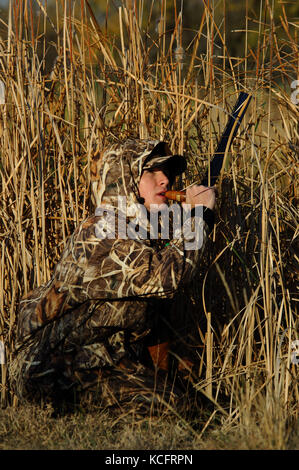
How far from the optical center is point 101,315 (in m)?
2.55

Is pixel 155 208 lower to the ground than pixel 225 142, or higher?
lower

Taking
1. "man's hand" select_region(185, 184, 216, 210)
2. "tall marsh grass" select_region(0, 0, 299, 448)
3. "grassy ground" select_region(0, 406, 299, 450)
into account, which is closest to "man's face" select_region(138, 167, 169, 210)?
"man's hand" select_region(185, 184, 216, 210)

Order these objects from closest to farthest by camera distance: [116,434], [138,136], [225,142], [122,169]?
[116,434] → [122,169] → [225,142] → [138,136]

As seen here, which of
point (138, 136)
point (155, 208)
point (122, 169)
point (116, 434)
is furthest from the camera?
point (138, 136)

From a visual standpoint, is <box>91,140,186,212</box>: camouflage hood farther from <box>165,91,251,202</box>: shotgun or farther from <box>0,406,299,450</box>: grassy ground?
<box>0,406,299,450</box>: grassy ground

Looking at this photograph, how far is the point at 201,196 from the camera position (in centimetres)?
259

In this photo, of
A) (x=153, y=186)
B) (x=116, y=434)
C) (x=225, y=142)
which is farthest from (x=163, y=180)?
(x=116, y=434)

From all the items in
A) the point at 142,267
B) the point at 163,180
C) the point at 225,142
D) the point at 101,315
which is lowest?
the point at 101,315

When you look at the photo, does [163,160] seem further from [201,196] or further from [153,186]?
[201,196]

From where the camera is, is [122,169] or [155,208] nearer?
[122,169]

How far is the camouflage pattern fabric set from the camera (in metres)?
2.50

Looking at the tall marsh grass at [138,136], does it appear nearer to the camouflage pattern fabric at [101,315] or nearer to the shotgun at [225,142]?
the shotgun at [225,142]

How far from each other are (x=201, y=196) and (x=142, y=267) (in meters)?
0.40

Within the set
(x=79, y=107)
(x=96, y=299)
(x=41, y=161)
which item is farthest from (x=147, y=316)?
(x=79, y=107)
